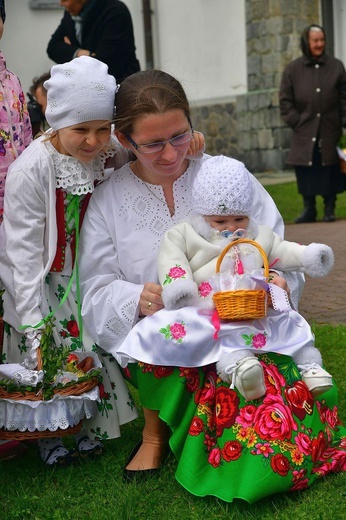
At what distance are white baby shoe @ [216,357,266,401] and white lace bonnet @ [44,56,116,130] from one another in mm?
1061

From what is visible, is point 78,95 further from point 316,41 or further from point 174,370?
point 316,41

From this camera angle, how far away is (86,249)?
12.9 ft

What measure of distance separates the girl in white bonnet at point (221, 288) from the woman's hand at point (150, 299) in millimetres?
74

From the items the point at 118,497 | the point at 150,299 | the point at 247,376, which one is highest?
the point at 150,299

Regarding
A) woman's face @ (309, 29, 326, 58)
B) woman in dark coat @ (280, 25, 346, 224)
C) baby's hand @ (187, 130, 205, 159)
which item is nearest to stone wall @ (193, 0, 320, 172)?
woman in dark coat @ (280, 25, 346, 224)

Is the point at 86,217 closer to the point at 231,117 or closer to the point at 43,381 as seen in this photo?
the point at 43,381

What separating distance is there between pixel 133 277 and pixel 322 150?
24.8ft

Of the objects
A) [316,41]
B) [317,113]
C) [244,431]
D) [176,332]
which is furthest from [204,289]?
[316,41]

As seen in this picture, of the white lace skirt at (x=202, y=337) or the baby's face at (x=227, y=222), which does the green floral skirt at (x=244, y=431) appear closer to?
the white lace skirt at (x=202, y=337)

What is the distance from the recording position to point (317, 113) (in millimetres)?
11141

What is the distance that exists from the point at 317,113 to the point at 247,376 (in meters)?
8.17

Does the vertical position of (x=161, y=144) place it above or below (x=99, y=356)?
above

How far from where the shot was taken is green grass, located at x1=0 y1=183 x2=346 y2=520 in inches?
131

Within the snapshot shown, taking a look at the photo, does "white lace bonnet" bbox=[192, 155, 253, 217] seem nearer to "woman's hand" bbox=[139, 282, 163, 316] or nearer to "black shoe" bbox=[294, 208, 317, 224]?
"woman's hand" bbox=[139, 282, 163, 316]
